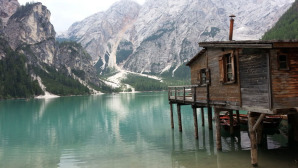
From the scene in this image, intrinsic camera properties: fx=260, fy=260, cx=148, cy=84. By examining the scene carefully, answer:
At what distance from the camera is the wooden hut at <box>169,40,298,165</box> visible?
52.5 feet

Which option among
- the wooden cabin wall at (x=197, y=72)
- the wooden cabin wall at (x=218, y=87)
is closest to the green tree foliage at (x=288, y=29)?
the wooden cabin wall at (x=197, y=72)

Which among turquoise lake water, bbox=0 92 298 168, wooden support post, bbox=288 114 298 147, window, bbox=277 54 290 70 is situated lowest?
turquoise lake water, bbox=0 92 298 168

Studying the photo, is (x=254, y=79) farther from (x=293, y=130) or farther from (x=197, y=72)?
(x=197, y=72)

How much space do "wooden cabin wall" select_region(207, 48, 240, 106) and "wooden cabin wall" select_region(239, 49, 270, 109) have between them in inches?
30.5

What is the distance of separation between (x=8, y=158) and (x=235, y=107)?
21310mm

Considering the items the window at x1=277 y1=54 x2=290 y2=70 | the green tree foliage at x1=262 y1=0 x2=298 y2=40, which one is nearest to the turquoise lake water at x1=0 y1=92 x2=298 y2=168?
the window at x1=277 y1=54 x2=290 y2=70

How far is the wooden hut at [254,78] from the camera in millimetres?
16016

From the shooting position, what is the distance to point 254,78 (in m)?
17.5

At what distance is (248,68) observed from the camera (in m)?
18.0

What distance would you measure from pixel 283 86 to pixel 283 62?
1.55 metres

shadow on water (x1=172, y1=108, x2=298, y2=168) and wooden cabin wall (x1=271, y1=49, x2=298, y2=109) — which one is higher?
wooden cabin wall (x1=271, y1=49, x2=298, y2=109)

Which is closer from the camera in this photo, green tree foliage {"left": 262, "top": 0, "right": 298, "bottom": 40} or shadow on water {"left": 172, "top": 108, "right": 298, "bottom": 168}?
shadow on water {"left": 172, "top": 108, "right": 298, "bottom": 168}

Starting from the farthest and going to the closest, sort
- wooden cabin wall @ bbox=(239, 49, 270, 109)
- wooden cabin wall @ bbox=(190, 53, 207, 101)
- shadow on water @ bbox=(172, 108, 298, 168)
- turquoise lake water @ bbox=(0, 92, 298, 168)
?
wooden cabin wall @ bbox=(190, 53, 207, 101), turquoise lake water @ bbox=(0, 92, 298, 168), shadow on water @ bbox=(172, 108, 298, 168), wooden cabin wall @ bbox=(239, 49, 270, 109)

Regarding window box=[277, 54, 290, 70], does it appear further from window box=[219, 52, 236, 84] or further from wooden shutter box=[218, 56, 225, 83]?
wooden shutter box=[218, 56, 225, 83]
